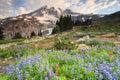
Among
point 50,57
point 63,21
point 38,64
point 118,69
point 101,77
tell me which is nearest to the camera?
point 101,77

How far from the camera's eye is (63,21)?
101500 mm

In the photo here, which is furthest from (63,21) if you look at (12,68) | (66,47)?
(12,68)

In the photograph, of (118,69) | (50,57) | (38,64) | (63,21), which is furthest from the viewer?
(63,21)

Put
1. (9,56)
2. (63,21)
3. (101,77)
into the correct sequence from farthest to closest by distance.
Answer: (63,21)
(9,56)
(101,77)

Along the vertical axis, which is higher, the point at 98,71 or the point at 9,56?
the point at 98,71

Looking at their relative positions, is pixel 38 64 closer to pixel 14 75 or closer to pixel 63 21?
pixel 14 75

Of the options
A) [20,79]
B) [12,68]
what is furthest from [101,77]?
[12,68]

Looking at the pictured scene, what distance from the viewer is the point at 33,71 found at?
21.7 feet

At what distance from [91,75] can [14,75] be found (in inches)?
95.8

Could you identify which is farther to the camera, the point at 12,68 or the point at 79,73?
the point at 12,68

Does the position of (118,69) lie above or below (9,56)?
above

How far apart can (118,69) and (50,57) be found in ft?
10.9

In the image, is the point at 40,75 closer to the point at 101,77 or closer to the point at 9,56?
the point at 101,77

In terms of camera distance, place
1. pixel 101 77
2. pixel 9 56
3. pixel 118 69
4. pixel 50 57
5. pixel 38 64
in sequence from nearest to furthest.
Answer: pixel 101 77 → pixel 118 69 → pixel 38 64 → pixel 50 57 → pixel 9 56
